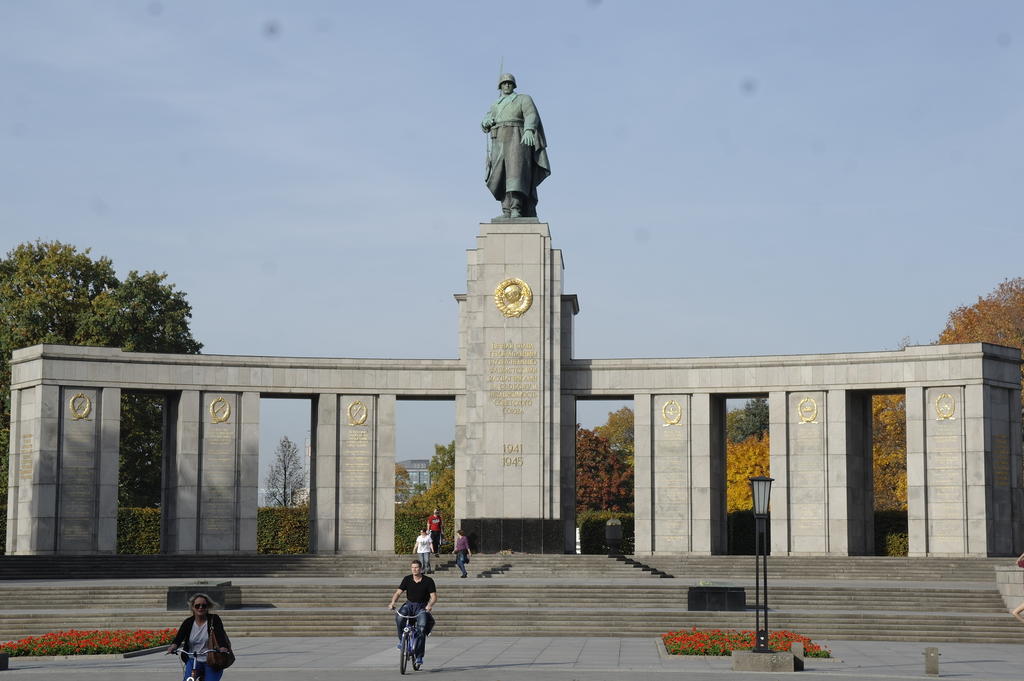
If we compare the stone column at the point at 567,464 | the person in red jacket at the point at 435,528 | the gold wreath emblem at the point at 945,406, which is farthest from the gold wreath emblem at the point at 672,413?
the person in red jacket at the point at 435,528

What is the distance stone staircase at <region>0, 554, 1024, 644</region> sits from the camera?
31156mm

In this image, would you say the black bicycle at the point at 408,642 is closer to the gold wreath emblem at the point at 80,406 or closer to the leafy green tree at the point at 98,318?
the gold wreath emblem at the point at 80,406

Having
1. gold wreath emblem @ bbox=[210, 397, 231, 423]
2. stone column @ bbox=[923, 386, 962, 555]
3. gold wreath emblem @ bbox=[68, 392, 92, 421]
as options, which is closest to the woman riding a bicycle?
gold wreath emblem @ bbox=[68, 392, 92, 421]

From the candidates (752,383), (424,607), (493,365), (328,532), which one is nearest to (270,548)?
(328,532)

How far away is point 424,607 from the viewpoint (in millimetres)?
23453

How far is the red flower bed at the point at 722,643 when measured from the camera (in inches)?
1021

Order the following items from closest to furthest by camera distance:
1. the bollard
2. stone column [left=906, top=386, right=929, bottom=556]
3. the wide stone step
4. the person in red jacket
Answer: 1. the bollard
2. the wide stone step
3. the person in red jacket
4. stone column [left=906, top=386, right=929, bottom=556]

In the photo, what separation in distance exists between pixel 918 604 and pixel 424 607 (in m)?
15.5

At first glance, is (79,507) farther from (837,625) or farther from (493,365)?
(837,625)

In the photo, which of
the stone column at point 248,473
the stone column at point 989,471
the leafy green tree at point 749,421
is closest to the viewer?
the stone column at point 989,471

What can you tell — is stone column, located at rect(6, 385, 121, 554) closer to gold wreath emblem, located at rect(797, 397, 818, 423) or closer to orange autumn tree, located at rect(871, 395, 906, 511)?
gold wreath emblem, located at rect(797, 397, 818, 423)

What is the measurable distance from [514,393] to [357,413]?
5734 mm

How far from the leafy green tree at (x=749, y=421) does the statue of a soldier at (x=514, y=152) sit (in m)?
55.6

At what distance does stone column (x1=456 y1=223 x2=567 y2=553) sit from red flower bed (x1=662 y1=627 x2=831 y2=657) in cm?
2055
